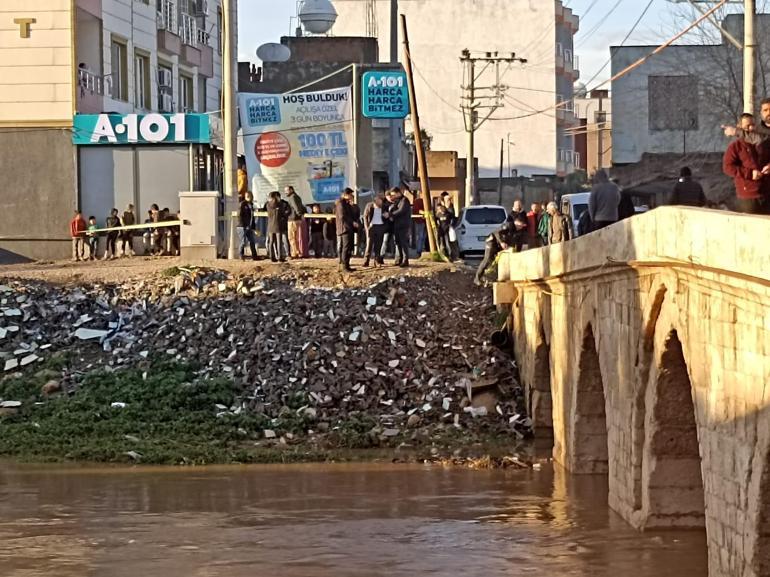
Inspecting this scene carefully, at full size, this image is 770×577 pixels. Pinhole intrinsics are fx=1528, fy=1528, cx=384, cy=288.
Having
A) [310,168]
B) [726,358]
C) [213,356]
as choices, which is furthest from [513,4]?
[726,358]

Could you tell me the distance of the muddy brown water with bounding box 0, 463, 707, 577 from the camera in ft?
46.1

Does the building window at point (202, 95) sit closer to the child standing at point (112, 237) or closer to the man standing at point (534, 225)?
the child standing at point (112, 237)

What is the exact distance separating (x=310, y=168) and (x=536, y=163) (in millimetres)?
43224

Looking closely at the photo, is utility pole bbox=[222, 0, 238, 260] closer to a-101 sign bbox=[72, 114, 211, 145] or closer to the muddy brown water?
a-101 sign bbox=[72, 114, 211, 145]

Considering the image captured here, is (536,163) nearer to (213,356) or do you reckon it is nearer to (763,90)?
(763,90)

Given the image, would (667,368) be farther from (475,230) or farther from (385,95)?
(475,230)

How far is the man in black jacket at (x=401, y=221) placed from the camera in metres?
28.2

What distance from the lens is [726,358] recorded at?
1063 cm

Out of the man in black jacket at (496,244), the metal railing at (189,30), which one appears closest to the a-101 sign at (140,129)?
the metal railing at (189,30)

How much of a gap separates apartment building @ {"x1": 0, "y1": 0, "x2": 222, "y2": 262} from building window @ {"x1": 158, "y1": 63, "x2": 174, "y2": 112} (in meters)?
2.95

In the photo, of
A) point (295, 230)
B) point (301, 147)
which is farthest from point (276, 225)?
point (301, 147)

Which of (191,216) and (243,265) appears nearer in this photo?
(243,265)

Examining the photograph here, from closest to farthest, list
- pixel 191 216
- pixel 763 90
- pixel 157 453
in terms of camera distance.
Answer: pixel 157 453 < pixel 191 216 < pixel 763 90

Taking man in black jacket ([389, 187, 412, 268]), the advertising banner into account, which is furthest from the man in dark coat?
the advertising banner
